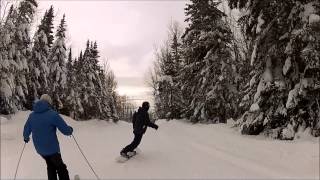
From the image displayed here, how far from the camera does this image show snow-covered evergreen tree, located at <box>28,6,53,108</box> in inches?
1732

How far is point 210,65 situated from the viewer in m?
30.5

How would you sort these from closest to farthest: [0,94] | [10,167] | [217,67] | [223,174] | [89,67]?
1. [223,174]
2. [10,167]
3. [0,94]
4. [217,67]
5. [89,67]

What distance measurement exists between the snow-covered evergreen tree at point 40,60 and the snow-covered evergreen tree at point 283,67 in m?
31.3

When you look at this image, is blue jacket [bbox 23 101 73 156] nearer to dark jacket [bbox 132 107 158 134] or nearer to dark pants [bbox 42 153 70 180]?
dark pants [bbox 42 153 70 180]

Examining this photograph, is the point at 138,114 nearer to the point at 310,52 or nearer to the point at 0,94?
the point at 310,52

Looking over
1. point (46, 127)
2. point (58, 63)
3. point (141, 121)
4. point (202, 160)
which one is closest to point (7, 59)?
point (141, 121)

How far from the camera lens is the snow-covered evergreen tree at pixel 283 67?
42.1 ft

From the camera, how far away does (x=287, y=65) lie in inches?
548

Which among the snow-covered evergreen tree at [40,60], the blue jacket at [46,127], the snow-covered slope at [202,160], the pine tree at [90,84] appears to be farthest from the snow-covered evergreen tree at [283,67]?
the pine tree at [90,84]

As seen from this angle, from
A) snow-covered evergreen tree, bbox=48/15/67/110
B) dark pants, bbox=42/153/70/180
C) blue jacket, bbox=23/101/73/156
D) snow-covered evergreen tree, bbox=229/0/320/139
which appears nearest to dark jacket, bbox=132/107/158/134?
snow-covered evergreen tree, bbox=229/0/320/139

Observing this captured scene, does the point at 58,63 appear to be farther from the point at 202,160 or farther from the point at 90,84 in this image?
the point at 202,160

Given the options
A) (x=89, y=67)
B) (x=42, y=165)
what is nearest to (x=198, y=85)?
(x=42, y=165)

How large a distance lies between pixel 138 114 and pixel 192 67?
19.5 metres

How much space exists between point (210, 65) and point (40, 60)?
2373 cm
